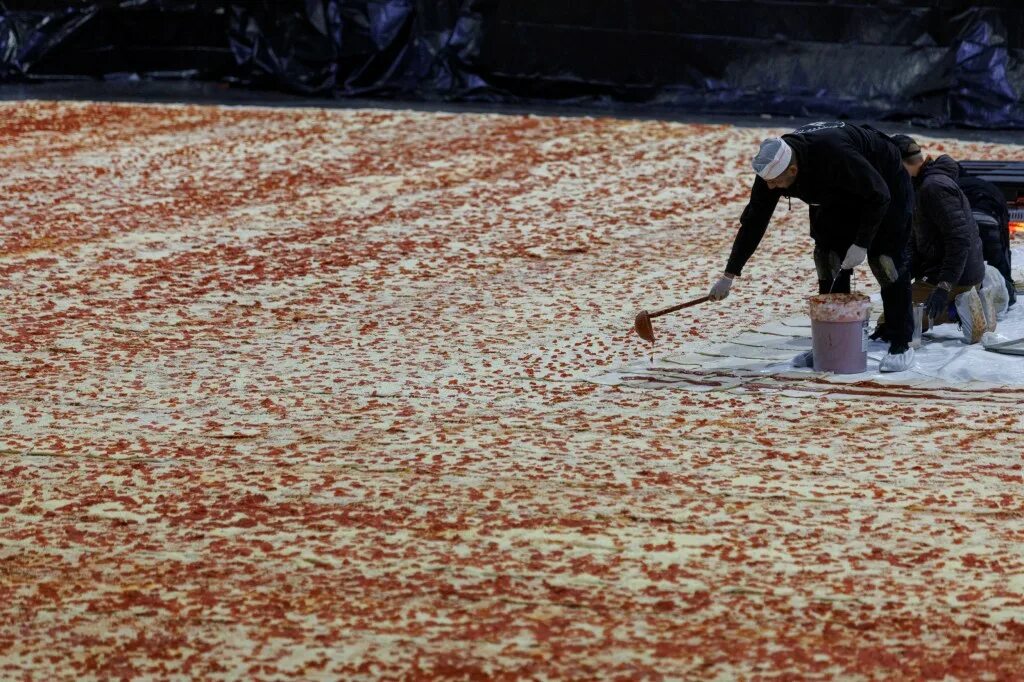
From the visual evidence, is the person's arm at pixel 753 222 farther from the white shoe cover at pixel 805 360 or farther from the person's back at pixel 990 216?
the person's back at pixel 990 216

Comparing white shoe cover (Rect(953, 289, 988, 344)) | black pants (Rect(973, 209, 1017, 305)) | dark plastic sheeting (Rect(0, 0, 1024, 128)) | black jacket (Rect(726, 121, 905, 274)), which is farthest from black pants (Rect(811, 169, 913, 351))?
dark plastic sheeting (Rect(0, 0, 1024, 128))

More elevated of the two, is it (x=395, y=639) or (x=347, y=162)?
(x=347, y=162)

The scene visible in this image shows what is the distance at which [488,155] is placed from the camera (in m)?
12.7

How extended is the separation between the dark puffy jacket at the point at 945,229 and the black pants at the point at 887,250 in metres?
0.21

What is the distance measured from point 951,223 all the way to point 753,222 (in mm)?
923

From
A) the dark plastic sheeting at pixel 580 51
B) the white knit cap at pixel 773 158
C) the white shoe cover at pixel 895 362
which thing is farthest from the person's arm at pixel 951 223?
the dark plastic sheeting at pixel 580 51

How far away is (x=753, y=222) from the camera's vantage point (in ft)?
23.2

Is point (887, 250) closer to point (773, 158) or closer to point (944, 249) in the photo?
point (944, 249)

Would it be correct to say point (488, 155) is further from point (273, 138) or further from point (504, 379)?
point (504, 379)

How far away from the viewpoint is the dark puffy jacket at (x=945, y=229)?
717 centimetres

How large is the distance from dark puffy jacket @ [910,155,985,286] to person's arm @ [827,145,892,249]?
50cm

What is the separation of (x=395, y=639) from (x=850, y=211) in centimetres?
352

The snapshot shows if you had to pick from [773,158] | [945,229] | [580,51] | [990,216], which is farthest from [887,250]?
[580,51]

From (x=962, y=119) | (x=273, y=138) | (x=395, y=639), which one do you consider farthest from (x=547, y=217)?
(x=395, y=639)
